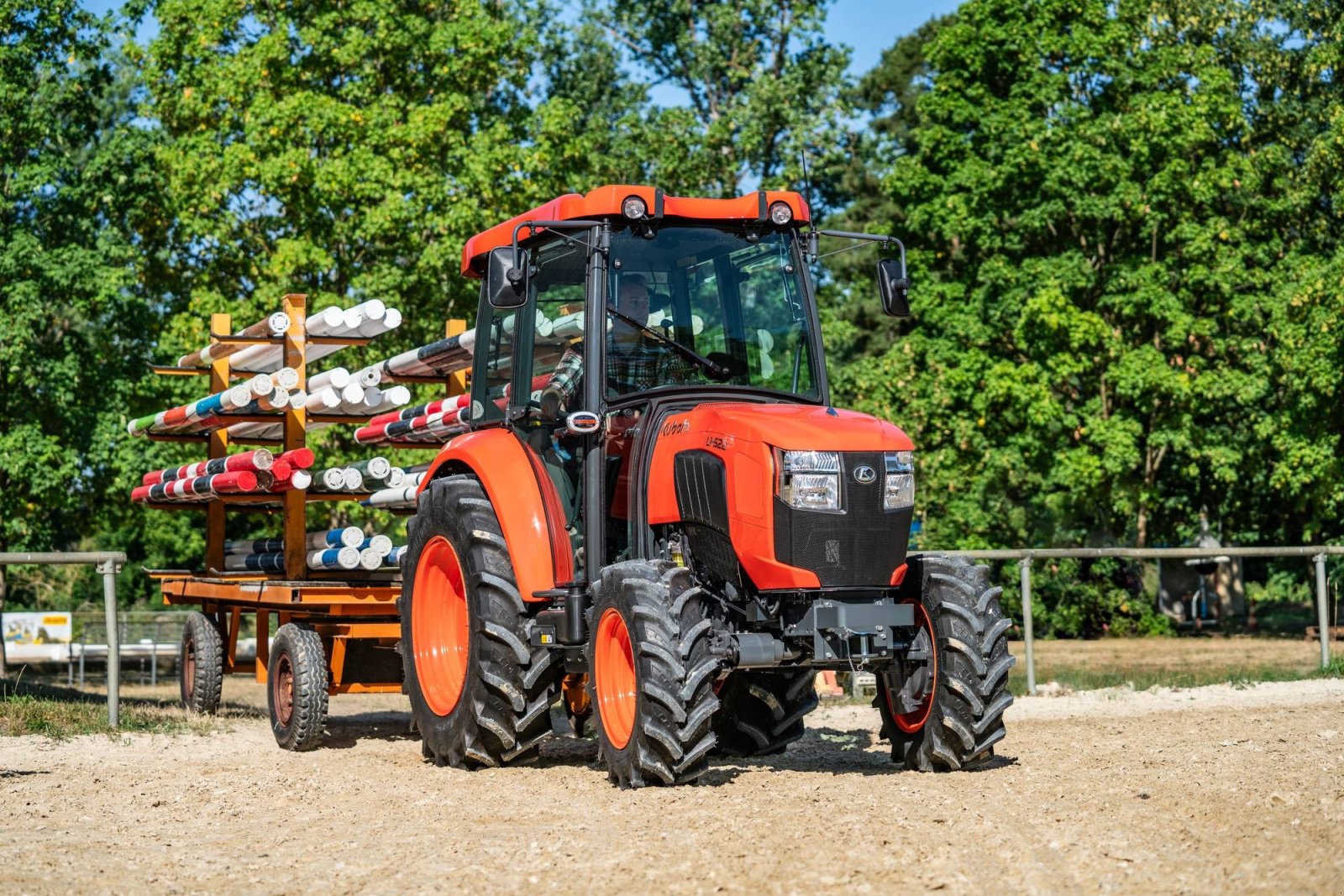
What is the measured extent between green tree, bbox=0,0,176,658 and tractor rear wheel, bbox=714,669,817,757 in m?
17.4

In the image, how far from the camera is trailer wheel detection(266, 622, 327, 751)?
429 inches

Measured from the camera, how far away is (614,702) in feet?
26.9

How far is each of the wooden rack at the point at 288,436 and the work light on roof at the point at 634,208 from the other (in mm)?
4382

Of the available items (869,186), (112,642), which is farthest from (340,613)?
(869,186)

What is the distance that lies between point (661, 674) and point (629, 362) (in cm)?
199

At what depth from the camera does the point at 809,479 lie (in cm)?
789

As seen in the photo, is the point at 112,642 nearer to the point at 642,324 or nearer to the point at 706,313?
the point at 642,324

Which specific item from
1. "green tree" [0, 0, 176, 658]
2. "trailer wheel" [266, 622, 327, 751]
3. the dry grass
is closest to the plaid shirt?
"trailer wheel" [266, 622, 327, 751]

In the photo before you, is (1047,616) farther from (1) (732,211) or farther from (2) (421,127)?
(1) (732,211)

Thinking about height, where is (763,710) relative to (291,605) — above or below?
below

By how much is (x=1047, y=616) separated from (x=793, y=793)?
25324 mm

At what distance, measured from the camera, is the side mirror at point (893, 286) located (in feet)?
29.8

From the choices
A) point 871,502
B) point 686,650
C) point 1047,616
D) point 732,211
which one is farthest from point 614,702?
point 1047,616

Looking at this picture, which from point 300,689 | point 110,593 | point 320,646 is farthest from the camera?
point 110,593
